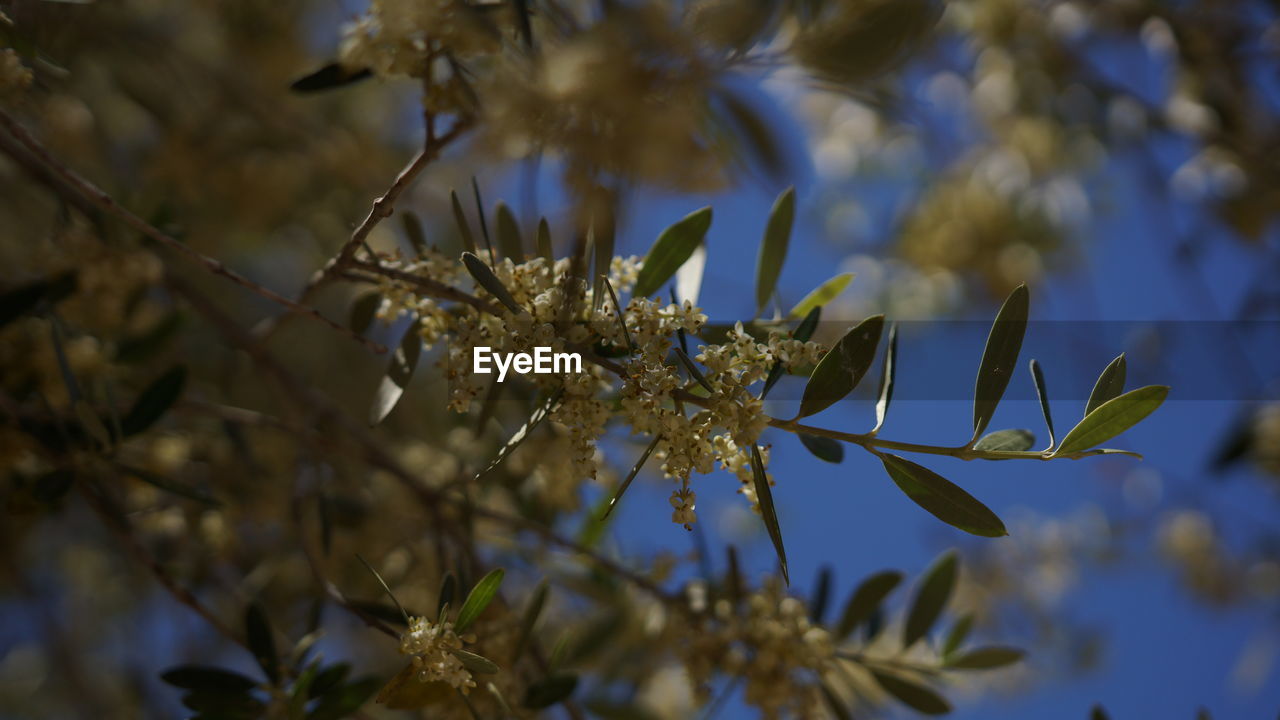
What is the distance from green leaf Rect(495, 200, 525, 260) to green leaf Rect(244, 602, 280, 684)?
53cm

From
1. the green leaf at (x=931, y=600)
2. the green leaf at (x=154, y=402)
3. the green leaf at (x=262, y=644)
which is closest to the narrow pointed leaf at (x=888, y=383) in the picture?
the green leaf at (x=931, y=600)

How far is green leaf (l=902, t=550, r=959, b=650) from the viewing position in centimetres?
123

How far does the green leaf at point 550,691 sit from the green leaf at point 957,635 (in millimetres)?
540

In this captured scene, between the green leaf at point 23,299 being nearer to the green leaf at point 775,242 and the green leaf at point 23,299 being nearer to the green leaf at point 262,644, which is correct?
the green leaf at point 262,644

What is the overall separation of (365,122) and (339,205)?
97cm

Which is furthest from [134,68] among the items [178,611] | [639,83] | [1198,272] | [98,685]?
[1198,272]

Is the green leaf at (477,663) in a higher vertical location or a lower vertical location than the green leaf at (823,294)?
lower

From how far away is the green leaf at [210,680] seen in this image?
1.04m

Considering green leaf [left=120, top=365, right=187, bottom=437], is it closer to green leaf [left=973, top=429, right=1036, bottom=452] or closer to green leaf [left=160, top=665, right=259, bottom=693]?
green leaf [left=160, top=665, right=259, bottom=693]

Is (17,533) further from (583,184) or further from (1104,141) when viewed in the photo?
(1104,141)

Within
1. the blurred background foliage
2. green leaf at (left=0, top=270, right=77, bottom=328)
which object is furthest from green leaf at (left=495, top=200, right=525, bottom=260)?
green leaf at (left=0, top=270, right=77, bottom=328)

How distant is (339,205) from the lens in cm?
215

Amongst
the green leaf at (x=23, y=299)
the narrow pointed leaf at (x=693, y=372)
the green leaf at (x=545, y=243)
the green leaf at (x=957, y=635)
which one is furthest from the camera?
the green leaf at (x=957, y=635)

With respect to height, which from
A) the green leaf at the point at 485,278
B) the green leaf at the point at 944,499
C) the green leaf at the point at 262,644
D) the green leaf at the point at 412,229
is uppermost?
the green leaf at the point at 412,229
